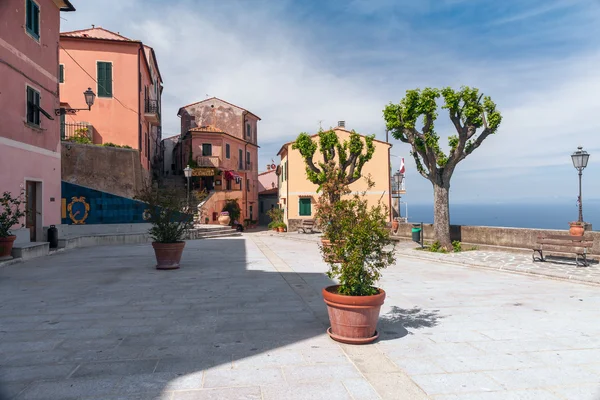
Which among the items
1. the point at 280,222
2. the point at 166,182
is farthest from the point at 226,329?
the point at 166,182

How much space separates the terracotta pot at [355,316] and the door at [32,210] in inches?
534

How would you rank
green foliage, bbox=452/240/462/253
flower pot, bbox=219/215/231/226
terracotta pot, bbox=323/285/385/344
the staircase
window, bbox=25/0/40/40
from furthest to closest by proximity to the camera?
flower pot, bbox=219/215/231/226, the staircase, green foliage, bbox=452/240/462/253, window, bbox=25/0/40/40, terracotta pot, bbox=323/285/385/344

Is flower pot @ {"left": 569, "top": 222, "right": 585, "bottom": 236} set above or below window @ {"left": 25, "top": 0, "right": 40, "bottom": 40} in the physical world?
below

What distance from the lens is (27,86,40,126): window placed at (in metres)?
13.8

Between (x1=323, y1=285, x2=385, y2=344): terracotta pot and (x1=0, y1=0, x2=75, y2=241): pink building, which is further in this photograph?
(x1=0, y1=0, x2=75, y2=241): pink building

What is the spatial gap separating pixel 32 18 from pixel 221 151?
2316 cm

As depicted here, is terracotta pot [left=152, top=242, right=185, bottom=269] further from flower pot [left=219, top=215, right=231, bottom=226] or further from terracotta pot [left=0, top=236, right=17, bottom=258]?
flower pot [left=219, top=215, right=231, bottom=226]

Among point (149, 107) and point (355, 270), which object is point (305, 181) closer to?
point (149, 107)

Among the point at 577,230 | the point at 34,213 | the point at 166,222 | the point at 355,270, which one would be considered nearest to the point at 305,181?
the point at 34,213

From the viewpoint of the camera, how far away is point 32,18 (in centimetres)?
1402

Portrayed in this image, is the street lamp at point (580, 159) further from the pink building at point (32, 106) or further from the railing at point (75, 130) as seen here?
the railing at point (75, 130)

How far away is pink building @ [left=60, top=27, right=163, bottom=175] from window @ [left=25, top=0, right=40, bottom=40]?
9.30 m

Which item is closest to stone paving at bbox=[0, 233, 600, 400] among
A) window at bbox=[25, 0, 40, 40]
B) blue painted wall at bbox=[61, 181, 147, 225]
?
blue painted wall at bbox=[61, 181, 147, 225]

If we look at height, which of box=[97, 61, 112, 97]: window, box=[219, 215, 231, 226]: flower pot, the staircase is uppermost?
box=[97, 61, 112, 97]: window
